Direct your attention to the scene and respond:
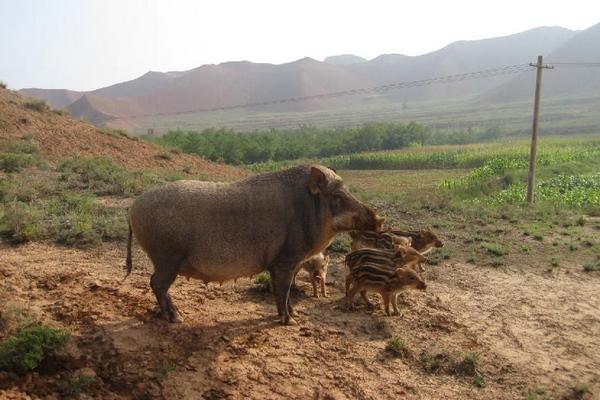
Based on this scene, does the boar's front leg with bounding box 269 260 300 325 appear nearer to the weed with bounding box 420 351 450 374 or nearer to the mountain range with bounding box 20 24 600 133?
the weed with bounding box 420 351 450 374

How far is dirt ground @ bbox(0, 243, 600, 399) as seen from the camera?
19.3ft

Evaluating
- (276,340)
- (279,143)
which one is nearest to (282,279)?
(276,340)

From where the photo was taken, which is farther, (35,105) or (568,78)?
(568,78)

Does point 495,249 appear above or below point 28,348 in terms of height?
below

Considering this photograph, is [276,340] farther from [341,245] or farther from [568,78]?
[568,78]

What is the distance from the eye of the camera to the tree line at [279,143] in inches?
1845

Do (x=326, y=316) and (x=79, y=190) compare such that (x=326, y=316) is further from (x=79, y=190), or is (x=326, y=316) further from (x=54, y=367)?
(x=79, y=190)

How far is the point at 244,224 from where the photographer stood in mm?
6980

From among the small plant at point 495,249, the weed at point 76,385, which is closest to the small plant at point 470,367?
the weed at point 76,385

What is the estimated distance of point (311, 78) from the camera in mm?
175875

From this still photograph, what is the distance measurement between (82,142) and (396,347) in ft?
78.2

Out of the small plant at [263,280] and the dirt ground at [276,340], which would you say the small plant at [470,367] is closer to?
the dirt ground at [276,340]

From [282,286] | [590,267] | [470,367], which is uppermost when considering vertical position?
[282,286]

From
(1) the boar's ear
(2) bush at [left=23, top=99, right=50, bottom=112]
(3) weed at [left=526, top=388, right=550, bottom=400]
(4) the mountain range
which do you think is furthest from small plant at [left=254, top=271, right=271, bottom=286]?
(4) the mountain range
